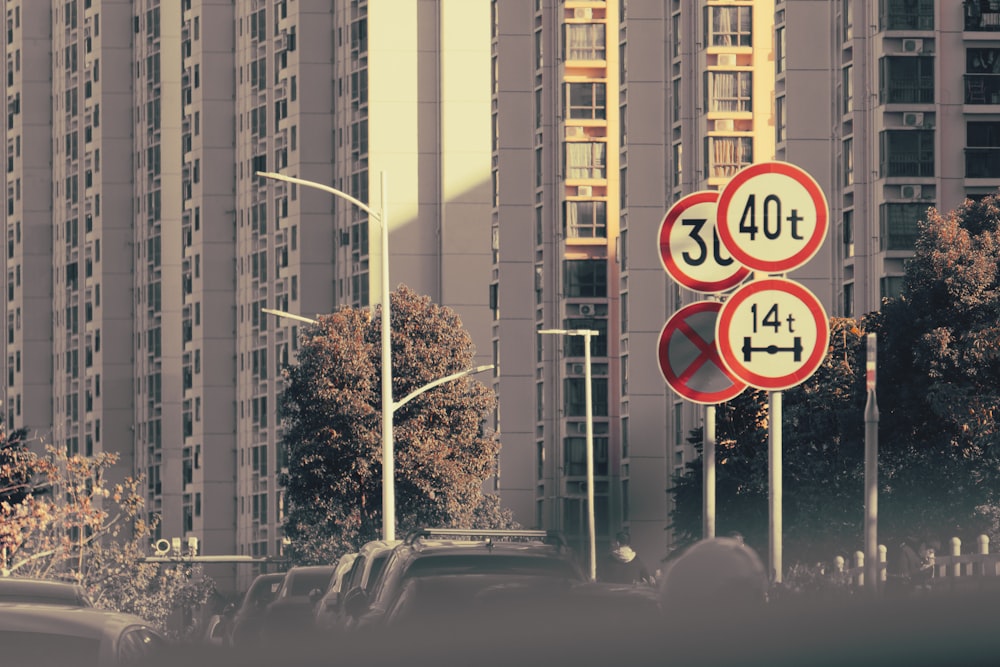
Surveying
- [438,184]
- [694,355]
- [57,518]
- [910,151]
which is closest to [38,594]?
[694,355]

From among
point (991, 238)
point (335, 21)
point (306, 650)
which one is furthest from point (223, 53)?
point (306, 650)

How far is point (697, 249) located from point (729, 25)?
263 feet

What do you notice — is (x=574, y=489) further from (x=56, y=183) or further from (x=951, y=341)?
(x=951, y=341)

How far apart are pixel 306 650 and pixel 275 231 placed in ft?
349

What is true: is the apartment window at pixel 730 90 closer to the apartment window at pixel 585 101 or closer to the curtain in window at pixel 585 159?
the apartment window at pixel 585 101

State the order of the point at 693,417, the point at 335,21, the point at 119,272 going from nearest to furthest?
the point at 693,417, the point at 335,21, the point at 119,272

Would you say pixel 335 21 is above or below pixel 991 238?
above

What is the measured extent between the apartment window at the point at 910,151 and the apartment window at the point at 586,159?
29288mm

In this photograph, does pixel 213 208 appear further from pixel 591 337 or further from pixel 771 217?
pixel 771 217

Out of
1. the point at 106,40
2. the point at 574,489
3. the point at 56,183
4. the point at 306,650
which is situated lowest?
the point at 574,489

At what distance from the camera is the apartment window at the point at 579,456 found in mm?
95188

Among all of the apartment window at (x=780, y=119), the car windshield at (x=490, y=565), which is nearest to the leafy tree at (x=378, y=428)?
the apartment window at (x=780, y=119)

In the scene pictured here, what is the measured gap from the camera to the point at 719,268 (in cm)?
909

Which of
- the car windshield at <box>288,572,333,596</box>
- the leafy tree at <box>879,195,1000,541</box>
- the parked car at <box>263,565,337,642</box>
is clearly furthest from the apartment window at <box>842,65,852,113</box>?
the car windshield at <box>288,572,333,596</box>
